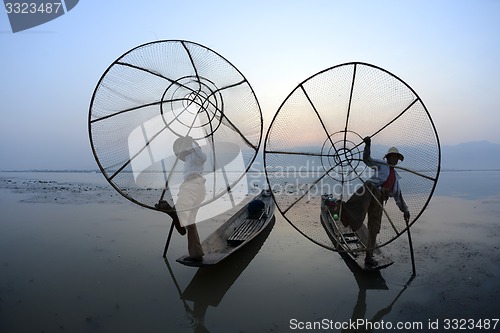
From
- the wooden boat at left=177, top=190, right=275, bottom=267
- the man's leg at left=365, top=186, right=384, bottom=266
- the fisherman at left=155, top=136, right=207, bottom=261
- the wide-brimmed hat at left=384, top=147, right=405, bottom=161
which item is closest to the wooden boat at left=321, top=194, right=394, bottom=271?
the man's leg at left=365, top=186, right=384, bottom=266

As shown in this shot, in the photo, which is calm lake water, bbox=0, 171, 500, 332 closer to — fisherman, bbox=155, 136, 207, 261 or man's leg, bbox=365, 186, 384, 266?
man's leg, bbox=365, 186, 384, 266

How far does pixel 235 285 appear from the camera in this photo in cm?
460

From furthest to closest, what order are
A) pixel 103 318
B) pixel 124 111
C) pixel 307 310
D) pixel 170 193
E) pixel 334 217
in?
pixel 334 217
pixel 170 193
pixel 124 111
pixel 307 310
pixel 103 318

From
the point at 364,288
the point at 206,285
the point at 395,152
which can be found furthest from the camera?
the point at 395,152

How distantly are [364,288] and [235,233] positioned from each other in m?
2.80

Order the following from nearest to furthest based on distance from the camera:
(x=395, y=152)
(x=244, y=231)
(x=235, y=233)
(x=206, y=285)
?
1. (x=206, y=285)
2. (x=395, y=152)
3. (x=235, y=233)
4. (x=244, y=231)

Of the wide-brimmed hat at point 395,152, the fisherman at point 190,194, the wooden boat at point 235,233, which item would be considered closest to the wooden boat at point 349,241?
the wooden boat at point 235,233

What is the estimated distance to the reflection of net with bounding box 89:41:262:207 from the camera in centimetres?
438

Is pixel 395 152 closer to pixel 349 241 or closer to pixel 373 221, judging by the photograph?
pixel 373 221

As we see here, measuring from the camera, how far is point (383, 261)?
4.81 meters

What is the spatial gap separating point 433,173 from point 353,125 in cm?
138

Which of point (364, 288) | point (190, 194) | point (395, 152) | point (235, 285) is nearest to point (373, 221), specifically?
point (364, 288)

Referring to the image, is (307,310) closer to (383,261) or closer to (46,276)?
(383,261)

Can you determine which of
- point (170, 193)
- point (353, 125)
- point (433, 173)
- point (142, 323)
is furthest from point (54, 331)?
point (433, 173)
